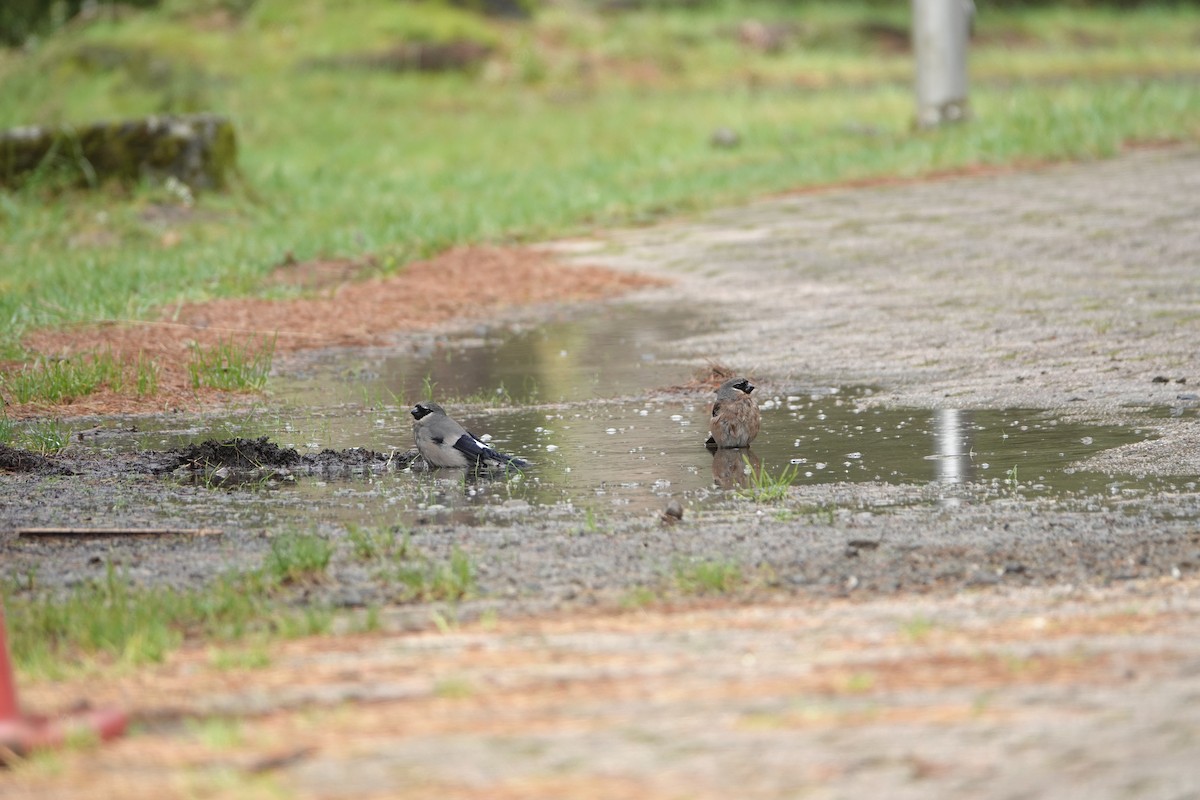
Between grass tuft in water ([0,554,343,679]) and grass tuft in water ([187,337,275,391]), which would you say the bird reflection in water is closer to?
grass tuft in water ([0,554,343,679])

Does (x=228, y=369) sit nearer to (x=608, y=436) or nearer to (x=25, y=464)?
(x=25, y=464)

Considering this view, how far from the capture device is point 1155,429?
5.88 m

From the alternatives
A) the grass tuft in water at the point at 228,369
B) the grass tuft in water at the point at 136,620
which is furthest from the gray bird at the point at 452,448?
the grass tuft in water at the point at 228,369

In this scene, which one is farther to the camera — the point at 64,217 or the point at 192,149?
the point at 192,149

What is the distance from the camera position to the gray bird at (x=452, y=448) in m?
5.57

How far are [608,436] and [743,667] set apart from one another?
9.74 ft

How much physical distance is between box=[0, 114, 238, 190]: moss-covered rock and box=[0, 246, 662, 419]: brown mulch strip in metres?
3.64

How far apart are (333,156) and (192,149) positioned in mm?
3647

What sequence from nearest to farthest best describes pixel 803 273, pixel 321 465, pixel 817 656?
pixel 817 656, pixel 321 465, pixel 803 273

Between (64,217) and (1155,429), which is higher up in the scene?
(64,217)

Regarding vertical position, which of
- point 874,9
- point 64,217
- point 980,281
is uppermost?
point 874,9

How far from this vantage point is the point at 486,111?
21.0 meters

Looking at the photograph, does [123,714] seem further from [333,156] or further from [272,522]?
[333,156]

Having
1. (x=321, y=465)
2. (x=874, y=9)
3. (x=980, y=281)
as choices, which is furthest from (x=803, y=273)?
(x=874, y=9)
